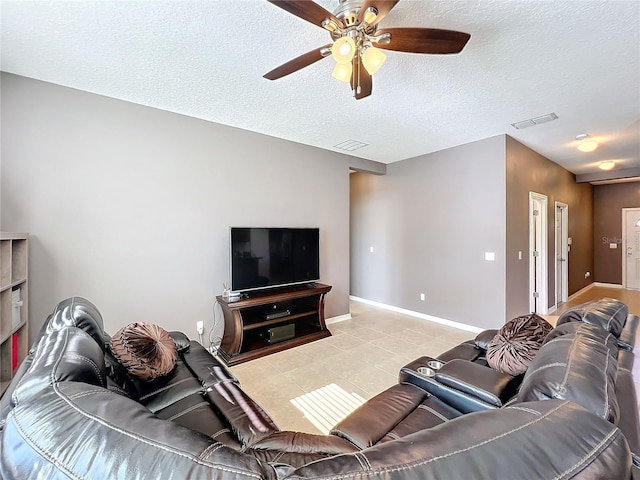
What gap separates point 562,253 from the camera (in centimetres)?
555

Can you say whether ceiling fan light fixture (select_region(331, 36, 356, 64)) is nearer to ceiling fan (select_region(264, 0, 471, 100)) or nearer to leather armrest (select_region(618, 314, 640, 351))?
ceiling fan (select_region(264, 0, 471, 100))

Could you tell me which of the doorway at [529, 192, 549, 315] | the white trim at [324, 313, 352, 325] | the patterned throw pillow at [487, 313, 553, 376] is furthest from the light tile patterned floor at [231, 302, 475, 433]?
the doorway at [529, 192, 549, 315]

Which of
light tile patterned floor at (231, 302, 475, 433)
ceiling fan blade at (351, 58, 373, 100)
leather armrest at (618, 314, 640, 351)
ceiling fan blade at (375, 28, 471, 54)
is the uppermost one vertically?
ceiling fan blade at (375, 28, 471, 54)

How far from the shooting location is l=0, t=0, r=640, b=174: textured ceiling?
1.67 meters

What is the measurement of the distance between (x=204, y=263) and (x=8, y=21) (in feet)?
7.55

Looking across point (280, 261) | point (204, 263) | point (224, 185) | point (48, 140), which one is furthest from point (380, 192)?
point (48, 140)

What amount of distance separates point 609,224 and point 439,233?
598 centimetres

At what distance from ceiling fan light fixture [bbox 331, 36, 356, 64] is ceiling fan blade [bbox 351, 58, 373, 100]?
Result: 18 centimetres

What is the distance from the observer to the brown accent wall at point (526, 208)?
3.79 metres

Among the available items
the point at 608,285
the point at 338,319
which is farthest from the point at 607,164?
the point at 338,319

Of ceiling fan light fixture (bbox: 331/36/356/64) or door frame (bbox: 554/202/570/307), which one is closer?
ceiling fan light fixture (bbox: 331/36/356/64)

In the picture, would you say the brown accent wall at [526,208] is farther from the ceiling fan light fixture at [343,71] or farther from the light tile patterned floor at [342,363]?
the ceiling fan light fixture at [343,71]

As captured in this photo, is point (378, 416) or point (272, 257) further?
point (272, 257)

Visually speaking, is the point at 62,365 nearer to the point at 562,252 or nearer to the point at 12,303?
the point at 12,303
